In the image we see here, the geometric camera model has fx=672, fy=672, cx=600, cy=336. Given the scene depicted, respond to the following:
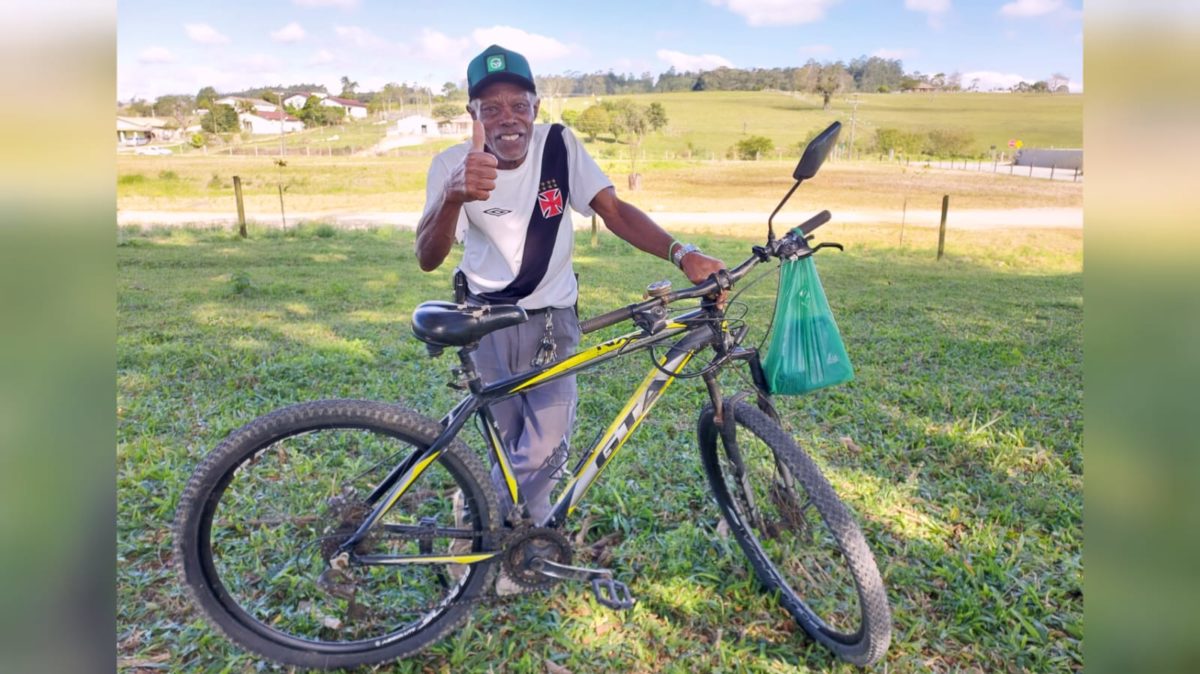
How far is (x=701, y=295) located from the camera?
7.61ft

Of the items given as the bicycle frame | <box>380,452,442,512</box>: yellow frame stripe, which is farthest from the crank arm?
<box>380,452,442,512</box>: yellow frame stripe

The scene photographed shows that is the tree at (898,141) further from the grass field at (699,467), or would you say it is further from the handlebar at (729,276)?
the handlebar at (729,276)

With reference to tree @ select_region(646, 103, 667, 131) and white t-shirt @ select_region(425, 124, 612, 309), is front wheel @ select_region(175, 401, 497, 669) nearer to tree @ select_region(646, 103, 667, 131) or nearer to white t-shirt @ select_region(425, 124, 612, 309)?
white t-shirt @ select_region(425, 124, 612, 309)

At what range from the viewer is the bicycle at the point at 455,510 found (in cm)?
212

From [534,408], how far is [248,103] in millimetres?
41269

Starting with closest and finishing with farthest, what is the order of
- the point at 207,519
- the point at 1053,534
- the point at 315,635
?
the point at 207,519
the point at 315,635
the point at 1053,534

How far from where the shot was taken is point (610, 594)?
2477 millimetres

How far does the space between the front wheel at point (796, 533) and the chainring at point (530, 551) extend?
2.45 feet

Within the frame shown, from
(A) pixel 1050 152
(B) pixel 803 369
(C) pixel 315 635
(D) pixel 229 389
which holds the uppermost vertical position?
(A) pixel 1050 152

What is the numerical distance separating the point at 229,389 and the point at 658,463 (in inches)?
125
